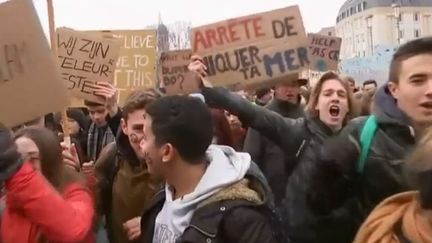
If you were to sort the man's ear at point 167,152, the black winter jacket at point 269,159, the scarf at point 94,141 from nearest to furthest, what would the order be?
1. the man's ear at point 167,152
2. the black winter jacket at point 269,159
3. the scarf at point 94,141

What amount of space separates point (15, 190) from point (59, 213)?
19cm

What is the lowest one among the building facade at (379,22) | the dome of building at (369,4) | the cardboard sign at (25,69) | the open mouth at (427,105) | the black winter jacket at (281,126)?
the building facade at (379,22)

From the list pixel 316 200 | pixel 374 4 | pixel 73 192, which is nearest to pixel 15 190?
pixel 73 192

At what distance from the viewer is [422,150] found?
212 cm

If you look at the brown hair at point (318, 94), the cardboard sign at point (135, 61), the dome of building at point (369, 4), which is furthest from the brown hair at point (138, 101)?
Answer: the dome of building at point (369, 4)

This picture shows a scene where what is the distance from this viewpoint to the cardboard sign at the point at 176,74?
177 inches

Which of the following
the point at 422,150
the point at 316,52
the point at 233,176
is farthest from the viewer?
the point at 316,52

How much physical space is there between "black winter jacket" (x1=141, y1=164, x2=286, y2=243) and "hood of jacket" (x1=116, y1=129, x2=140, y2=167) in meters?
1.42

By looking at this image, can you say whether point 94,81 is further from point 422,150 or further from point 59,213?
point 422,150

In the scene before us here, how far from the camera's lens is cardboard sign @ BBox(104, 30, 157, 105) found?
7.10 m

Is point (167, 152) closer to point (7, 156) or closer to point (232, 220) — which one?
point (232, 220)

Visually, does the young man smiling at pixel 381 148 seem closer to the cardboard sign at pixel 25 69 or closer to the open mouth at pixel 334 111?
the cardboard sign at pixel 25 69

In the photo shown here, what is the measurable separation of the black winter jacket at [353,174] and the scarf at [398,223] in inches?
21.3

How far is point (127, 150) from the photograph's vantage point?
427 centimetres
